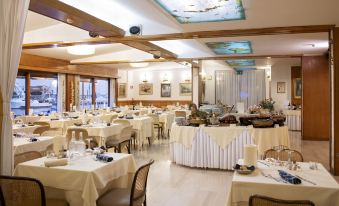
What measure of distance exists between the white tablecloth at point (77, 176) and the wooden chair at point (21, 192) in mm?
340

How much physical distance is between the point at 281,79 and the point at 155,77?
22.6 feet

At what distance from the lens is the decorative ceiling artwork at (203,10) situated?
4.94 metres

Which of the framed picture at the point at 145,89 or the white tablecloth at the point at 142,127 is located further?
the framed picture at the point at 145,89

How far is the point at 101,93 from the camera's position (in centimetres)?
1545

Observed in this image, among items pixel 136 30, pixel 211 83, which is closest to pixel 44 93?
pixel 136 30

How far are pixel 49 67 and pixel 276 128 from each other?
27.6 feet

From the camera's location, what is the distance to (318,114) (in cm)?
1020

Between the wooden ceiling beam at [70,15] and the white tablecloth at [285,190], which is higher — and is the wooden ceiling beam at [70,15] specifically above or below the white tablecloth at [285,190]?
above

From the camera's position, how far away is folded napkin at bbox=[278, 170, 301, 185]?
266 centimetres

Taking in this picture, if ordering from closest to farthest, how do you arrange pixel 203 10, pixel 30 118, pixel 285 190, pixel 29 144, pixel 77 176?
pixel 285 190 < pixel 77 176 < pixel 29 144 < pixel 203 10 < pixel 30 118

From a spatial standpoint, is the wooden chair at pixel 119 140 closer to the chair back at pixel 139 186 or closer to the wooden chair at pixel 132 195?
the wooden chair at pixel 132 195

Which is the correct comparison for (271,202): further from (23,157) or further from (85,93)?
(85,93)

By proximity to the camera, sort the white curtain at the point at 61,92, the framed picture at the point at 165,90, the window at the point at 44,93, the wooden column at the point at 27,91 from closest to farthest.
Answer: the wooden column at the point at 27,91
the window at the point at 44,93
the white curtain at the point at 61,92
the framed picture at the point at 165,90

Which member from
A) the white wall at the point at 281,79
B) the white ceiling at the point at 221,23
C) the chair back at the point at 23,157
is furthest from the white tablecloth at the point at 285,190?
the white wall at the point at 281,79
